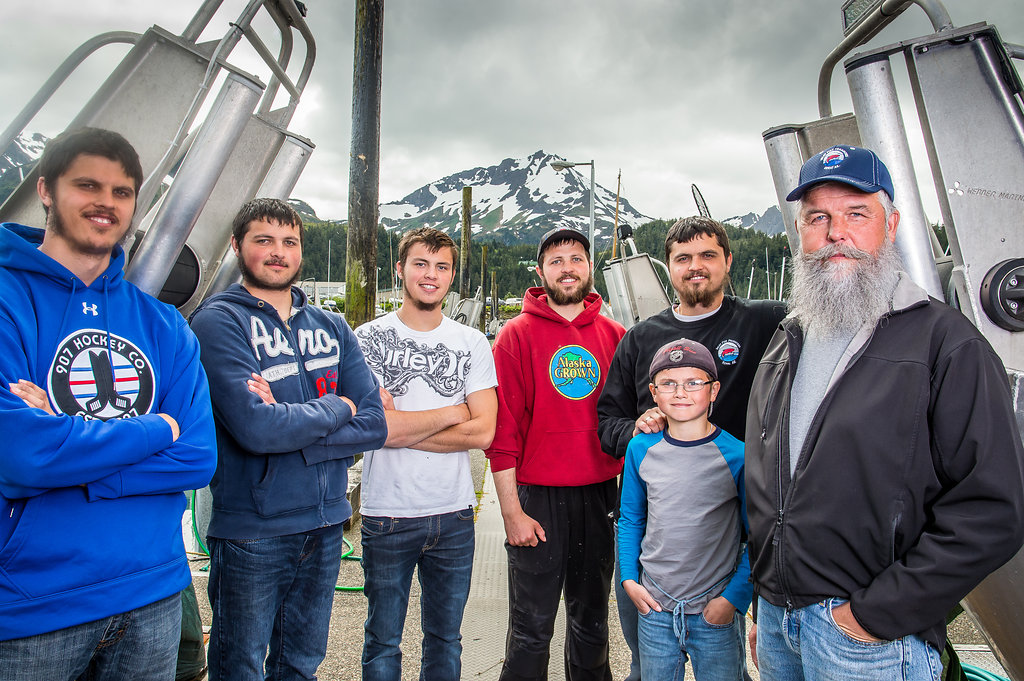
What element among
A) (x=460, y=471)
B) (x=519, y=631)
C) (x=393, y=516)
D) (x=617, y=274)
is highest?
(x=617, y=274)

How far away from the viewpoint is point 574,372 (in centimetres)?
296

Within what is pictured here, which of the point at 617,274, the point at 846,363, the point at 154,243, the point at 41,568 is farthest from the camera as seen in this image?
the point at 617,274

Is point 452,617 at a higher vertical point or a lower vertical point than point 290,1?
lower

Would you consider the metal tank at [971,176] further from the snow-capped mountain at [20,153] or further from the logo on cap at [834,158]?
the snow-capped mountain at [20,153]

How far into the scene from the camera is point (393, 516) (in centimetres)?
246

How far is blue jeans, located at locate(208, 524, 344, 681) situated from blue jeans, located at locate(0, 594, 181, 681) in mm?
268

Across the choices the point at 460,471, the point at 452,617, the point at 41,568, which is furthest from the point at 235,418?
the point at 452,617

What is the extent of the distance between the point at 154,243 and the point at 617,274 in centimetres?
678

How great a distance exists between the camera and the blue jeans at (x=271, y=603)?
2062 mm

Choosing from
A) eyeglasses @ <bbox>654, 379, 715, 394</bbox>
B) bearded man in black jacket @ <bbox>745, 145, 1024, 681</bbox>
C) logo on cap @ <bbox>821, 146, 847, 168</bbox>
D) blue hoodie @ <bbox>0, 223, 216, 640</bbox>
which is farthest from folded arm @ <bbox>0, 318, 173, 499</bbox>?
logo on cap @ <bbox>821, 146, 847, 168</bbox>

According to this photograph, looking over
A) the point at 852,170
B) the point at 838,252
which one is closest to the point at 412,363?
→ the point at 838,252

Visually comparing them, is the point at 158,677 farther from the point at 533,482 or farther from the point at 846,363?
the point at 846,363

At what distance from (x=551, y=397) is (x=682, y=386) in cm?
88

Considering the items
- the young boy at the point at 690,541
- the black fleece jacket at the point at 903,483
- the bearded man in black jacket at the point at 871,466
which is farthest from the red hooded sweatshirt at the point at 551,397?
the black fleece jacket at the point at 903,483
